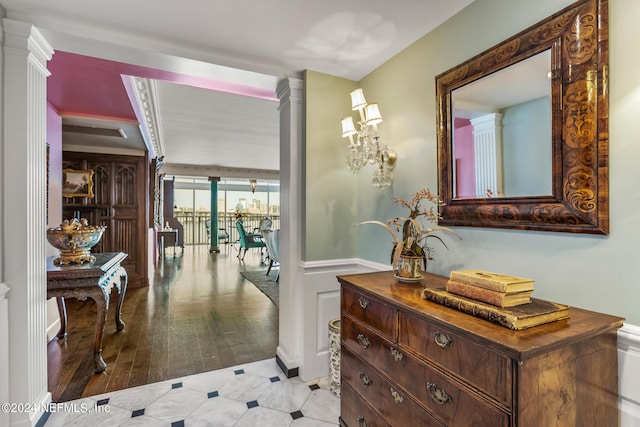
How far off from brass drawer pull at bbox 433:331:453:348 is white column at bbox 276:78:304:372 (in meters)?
1.39

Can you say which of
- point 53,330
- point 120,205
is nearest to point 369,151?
point 53,330

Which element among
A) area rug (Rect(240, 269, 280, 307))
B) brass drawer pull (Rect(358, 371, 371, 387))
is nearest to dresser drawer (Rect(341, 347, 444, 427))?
brass drawer pull (Rect(358, 371, 371, 387))

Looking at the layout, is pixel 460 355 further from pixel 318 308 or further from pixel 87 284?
pixel 87 284

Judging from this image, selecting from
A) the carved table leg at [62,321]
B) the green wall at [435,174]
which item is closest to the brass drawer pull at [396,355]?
the green wall at [435,174]

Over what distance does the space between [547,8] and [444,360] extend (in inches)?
60.0

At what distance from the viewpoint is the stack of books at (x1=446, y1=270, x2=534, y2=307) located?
1053 millimetres

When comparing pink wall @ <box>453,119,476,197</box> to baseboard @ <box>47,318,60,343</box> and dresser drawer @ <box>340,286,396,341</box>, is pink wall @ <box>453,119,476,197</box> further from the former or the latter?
baseboard @ <box>47,318,60,343</box>

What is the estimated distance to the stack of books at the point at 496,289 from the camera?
1053mm

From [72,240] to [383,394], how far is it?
2577 millimetres

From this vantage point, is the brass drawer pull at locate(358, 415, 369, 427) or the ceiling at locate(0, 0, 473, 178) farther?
the ceiling at locate(0, 0, 473, 178)

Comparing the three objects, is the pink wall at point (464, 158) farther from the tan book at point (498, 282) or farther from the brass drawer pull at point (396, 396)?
the brass drawer pull at point (396, 396)

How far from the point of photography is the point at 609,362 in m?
1.04

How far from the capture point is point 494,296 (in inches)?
42.1

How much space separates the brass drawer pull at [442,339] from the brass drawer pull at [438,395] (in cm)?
16
